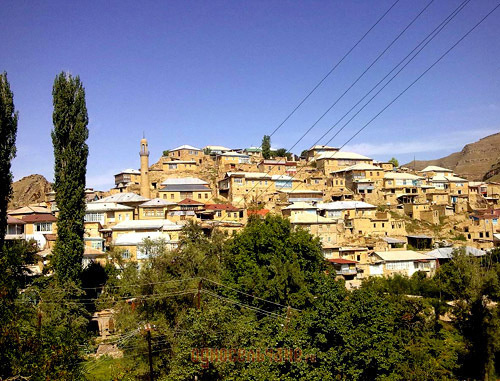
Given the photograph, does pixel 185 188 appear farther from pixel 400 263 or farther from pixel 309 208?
pixel 400 263

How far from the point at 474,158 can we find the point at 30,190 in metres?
133

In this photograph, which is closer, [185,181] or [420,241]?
[420,241]

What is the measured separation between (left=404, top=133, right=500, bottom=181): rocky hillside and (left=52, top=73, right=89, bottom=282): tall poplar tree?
110848mm

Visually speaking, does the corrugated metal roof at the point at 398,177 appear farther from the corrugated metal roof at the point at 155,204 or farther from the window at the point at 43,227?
the window at the point at 43,227

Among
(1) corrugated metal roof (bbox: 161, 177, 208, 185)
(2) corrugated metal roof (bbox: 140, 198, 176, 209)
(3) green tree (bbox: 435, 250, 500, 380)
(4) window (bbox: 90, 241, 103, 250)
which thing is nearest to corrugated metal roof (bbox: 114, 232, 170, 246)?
(4) window (bbox: 90, 241, 103, 250)

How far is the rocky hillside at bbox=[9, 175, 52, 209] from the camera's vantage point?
6006cm

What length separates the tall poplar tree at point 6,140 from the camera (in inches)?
951

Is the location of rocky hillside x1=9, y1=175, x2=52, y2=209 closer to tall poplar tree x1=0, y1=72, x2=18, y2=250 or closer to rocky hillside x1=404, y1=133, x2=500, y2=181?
tall poplar tree x1=0, y1=72, x2=18, y2=250

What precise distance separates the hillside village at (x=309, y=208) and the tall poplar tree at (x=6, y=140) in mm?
11403

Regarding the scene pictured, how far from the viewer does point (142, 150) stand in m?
61.1

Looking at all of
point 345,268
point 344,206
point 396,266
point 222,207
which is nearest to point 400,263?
point 396,266

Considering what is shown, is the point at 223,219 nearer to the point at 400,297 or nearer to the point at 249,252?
the point at 249,252

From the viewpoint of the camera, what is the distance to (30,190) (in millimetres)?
62125

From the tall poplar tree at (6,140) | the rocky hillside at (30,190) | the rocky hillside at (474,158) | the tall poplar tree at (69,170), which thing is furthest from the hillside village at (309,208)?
the rocky hillside at (474,158)
